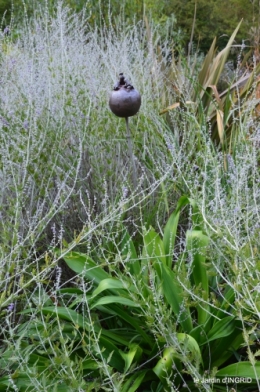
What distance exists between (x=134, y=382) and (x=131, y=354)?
0.37 feet

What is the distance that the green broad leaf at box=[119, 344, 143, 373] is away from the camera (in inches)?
74.2

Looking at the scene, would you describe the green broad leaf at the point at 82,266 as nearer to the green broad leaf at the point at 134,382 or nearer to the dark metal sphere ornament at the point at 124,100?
the green broad leaf at the point at 134,382

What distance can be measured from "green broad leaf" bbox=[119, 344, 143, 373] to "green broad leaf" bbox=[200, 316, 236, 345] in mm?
271

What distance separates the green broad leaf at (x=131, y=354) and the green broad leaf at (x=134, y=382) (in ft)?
0.21

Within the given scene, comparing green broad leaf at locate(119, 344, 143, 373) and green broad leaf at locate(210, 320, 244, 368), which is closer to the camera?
green broad leaf at locate(119, 344, 143, 373)

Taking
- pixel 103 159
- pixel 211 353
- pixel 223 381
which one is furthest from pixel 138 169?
pixel 223 381

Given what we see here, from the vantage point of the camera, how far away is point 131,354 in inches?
76.0

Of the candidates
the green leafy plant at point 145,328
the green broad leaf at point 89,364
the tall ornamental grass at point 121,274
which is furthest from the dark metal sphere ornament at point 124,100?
the green broad leaf at point 89,364

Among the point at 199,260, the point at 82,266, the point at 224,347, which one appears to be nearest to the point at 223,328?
the point at 224,347

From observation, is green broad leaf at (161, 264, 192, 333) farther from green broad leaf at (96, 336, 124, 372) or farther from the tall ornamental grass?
green broad leaf at (96, 336, 124, 372)

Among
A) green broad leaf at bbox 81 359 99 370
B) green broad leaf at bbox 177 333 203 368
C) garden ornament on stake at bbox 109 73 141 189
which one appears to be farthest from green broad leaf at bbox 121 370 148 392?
garden ornament on stake at bbox 109 73 141 189

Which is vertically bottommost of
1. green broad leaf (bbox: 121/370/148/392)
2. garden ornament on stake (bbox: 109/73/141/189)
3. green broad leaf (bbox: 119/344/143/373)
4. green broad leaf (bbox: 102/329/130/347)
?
green broad leaf (bbox: 121/370/148/392)

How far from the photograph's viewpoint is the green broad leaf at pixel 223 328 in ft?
6.41

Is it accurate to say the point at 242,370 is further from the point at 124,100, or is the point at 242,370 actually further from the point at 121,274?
the point at 124,100
